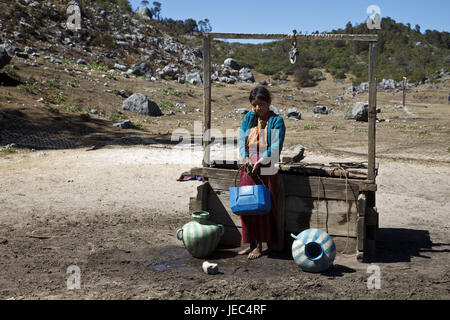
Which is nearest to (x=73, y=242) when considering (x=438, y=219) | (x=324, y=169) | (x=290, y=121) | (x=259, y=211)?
(x=259, y=211)

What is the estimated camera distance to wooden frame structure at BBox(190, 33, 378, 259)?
4539 millimetres

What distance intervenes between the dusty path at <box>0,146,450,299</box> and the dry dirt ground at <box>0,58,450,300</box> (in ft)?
0.06

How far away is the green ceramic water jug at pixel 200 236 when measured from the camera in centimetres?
460

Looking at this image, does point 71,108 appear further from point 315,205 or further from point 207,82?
point 315,205

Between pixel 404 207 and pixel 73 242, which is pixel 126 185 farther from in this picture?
pixel 404 207

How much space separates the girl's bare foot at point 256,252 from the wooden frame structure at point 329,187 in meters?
0.32

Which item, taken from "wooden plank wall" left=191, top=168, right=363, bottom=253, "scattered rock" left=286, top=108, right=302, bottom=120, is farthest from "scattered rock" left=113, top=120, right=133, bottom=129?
"wooden plank wall" left=191, top=168, right=363, bottom=253

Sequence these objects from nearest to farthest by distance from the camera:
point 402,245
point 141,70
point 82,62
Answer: point 402,245 < point 82,62 < point 141,70

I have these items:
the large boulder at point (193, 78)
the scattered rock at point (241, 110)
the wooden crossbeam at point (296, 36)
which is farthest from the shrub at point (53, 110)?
the large boulder at point (193, 78)

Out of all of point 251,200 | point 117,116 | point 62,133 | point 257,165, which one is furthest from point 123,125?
point 251,200

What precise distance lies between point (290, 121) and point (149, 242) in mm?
13248

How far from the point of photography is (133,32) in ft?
98.4

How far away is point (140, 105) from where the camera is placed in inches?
679

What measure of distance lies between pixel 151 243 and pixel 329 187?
80.8 inches
